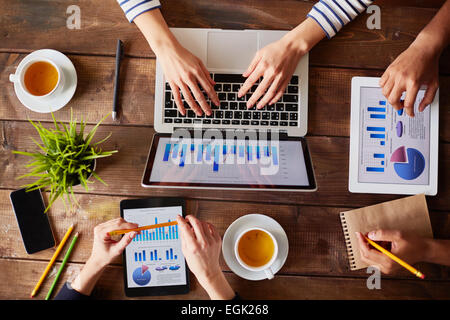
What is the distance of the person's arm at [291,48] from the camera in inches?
33.7

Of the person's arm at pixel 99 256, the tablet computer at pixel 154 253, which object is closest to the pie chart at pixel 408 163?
the tablet computer at pixel 154 253

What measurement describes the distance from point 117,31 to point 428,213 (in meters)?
1.01

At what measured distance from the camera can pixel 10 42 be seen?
0.92 metres

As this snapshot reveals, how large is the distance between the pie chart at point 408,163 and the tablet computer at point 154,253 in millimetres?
603

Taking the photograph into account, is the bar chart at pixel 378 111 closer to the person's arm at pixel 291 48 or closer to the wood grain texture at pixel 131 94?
the wood grain texture at pixel 131 94

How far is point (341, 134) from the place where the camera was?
917mm

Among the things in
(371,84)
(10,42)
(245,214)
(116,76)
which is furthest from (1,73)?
(371,84)

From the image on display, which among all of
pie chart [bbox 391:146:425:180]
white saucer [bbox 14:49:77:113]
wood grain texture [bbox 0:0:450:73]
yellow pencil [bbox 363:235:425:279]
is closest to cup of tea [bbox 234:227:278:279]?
yellow pencil [bbox 363:235:425:279]

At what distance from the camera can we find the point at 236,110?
2.87ft

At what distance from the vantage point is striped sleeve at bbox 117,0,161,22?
87 cm

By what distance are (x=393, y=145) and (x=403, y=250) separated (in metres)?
0.28

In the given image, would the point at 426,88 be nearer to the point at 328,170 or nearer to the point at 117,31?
the point at 328,170

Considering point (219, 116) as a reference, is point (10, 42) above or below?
above
